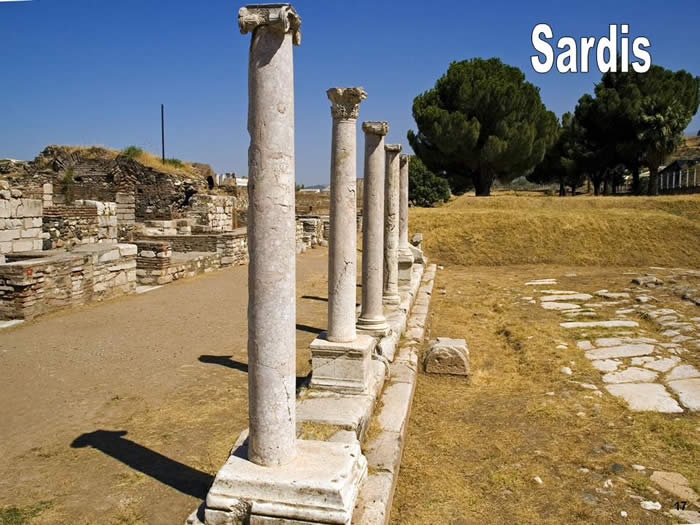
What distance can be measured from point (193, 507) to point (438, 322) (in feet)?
22.0

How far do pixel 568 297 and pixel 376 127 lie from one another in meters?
7.44

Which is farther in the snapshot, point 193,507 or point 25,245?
point 25,245

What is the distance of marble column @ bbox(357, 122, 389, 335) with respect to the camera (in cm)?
643

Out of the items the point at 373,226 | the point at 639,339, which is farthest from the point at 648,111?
the point at 373,226

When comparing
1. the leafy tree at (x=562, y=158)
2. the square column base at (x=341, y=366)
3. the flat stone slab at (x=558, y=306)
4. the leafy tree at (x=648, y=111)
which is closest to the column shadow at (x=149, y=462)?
the square column base at (x=341, y=366)

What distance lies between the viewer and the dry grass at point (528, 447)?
149 inches

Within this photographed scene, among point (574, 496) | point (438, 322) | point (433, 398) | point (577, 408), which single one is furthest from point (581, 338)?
point (574, 496)

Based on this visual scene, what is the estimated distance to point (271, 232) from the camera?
297 cm

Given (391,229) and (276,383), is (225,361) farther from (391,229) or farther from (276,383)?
(276,383)

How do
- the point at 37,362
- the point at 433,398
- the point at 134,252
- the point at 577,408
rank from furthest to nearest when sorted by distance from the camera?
the point at 134,252 < the point at 37,362 < the point at 433,398 < the point at 577,408

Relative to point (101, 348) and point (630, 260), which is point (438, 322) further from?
point (630, 260)

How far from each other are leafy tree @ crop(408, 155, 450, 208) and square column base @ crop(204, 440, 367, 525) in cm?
3099

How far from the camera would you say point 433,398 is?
596 centimetres

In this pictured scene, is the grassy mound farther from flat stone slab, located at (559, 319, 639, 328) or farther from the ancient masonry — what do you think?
the ancient masonry
